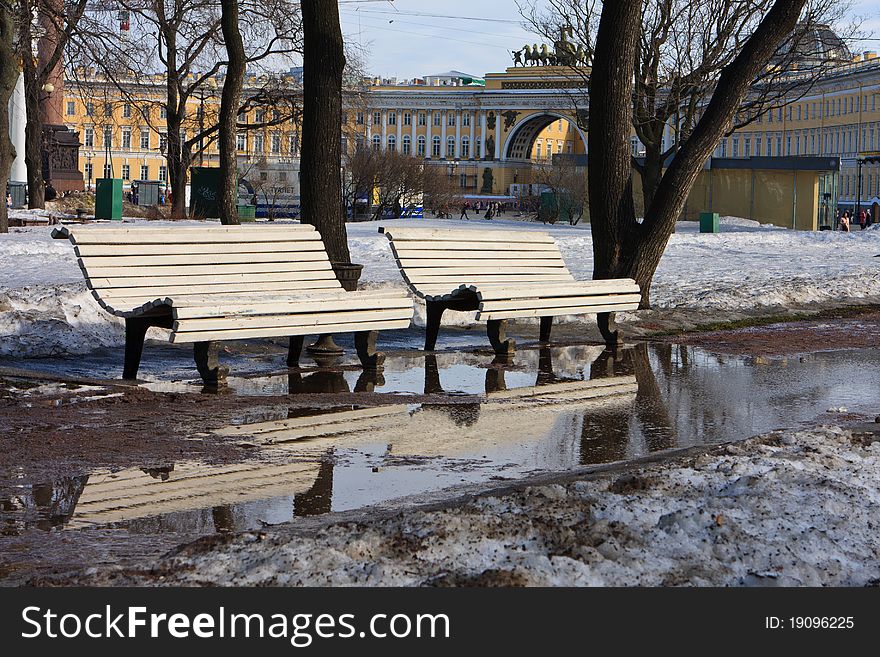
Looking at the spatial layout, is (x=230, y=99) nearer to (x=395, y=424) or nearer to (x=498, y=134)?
(x=395, y=424)

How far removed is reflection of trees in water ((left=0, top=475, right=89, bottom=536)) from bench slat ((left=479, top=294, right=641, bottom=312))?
160 inches

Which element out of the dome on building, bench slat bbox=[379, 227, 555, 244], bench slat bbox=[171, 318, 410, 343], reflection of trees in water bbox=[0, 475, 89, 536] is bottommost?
reflection of trees in water bbox=[0, 475, 89, 536]

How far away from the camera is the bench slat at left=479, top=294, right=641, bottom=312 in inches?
355

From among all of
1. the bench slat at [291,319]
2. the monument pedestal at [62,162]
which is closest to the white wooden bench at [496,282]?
the bench slat at [291,319]

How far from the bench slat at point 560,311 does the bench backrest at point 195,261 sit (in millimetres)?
1095

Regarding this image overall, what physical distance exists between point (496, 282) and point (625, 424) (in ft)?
10.8

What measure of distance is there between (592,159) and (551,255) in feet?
3.89

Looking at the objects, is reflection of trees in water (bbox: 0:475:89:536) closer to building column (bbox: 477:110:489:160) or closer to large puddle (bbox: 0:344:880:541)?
large puddle (bbox: 0:344:880:541)

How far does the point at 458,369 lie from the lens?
8.91 m

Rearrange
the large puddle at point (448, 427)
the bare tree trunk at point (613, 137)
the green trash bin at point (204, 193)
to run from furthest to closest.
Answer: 1. the green trash bin at point (204, 193)
2. the bare tree trunk at point (613, 137)
3. the large puddle at point (448, 427)

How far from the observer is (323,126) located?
10.4 metres

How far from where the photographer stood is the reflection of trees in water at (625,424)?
6258 mm

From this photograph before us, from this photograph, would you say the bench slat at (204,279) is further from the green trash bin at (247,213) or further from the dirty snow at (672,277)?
the green trash bin at (247,213)

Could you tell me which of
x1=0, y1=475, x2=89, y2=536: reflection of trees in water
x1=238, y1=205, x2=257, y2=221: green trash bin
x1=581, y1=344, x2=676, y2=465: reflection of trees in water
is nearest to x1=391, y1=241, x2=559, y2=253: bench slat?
x1=581, y1=344, x2=676, y2=465: reflection of trees in water
